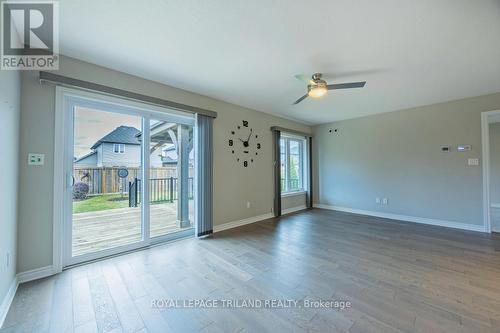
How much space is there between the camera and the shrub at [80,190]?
8.57 feet

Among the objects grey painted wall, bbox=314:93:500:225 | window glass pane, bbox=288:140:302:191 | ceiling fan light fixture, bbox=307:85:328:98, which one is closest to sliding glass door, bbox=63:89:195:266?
ceiling fan light fixture, bbox=307:85:328:98

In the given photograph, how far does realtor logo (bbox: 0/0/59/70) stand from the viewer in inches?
69.7

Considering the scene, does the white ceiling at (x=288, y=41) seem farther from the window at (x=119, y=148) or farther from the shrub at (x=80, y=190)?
the shrub at (x=80, y=190)

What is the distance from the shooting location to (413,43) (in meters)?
2.24

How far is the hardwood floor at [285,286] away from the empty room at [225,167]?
21 mm

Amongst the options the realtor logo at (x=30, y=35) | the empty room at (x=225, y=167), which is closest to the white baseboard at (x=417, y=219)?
the empty room at (x=225, y=167)

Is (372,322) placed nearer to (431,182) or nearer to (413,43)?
(413,43)

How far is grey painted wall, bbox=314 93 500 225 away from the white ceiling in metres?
0.86

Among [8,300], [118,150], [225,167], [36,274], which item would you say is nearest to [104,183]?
[118,150]

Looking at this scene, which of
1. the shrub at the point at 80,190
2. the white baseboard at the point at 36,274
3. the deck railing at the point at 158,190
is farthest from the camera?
the deck railing at the point at 158,190

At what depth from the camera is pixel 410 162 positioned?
462 cm

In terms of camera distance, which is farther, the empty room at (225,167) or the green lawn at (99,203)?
the green lawn at (99,203)

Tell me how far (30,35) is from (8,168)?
1382mm

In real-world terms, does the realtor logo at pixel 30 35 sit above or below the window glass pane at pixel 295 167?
above
